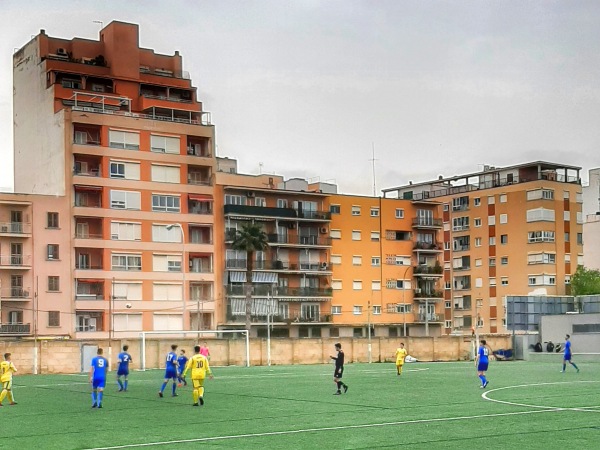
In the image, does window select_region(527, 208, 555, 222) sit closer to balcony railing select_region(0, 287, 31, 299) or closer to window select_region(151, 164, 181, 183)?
window select_region(151, 164, 181, 183)

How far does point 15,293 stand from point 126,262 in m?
10.6

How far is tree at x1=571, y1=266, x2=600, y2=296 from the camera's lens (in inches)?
4560

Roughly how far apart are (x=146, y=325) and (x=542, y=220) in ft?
168

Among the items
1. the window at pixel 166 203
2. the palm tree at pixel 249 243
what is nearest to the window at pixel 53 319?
the window at pixel 166 203

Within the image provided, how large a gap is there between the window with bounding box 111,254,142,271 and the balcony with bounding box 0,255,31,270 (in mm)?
7726

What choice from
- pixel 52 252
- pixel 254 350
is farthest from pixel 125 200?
pixel 254 350

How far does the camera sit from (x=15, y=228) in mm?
87250

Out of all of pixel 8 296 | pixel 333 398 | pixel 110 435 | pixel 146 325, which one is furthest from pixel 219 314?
pixel 110 435

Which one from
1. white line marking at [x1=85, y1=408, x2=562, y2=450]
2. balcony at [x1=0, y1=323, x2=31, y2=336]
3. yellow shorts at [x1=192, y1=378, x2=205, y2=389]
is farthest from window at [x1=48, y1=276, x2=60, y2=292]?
white line marking at [x1=85, y1=408, x2=562, y2=450]

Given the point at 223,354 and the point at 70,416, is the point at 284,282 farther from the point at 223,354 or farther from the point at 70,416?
the point at 70,416

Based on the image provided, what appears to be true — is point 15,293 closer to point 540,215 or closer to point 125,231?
point 125,231

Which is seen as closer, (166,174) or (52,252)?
(52,252)

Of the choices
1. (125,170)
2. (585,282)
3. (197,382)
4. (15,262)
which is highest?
(125,170)

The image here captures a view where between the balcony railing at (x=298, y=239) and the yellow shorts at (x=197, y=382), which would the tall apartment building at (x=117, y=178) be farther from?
the yellow shorts at (x=197, y=382)
